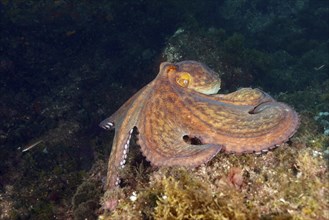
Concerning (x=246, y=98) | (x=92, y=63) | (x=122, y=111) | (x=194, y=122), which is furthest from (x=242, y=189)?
(x=92, y=63)

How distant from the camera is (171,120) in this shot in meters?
4.04

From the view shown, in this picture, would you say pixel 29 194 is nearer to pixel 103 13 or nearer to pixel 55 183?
pixel 55 183

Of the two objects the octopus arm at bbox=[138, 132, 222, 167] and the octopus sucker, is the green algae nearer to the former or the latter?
the octopus arm at bbox=[138, 132, 222, 167]

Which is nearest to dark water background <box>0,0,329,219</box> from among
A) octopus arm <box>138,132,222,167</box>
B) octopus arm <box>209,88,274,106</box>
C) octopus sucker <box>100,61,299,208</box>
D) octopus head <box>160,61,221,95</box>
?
octopus sucker <box>100,61,299,208</box>

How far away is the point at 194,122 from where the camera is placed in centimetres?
390

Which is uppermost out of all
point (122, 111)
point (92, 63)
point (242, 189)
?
point (242, 189)

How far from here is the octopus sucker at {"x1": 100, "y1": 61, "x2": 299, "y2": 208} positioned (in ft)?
11.2

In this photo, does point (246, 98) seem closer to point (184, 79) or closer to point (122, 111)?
point (184, 79)

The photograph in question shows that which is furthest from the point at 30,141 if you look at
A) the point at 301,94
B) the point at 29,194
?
the point at 301,94

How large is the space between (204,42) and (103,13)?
6.72 meters

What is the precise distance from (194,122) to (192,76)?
1.06 metres

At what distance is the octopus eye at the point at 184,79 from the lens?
455 cm

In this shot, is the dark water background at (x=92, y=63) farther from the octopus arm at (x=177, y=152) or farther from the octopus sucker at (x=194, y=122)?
the octopus arm at (x=177, y=152)

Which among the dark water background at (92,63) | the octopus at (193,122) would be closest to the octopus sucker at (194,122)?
the octopus at (193,122)
